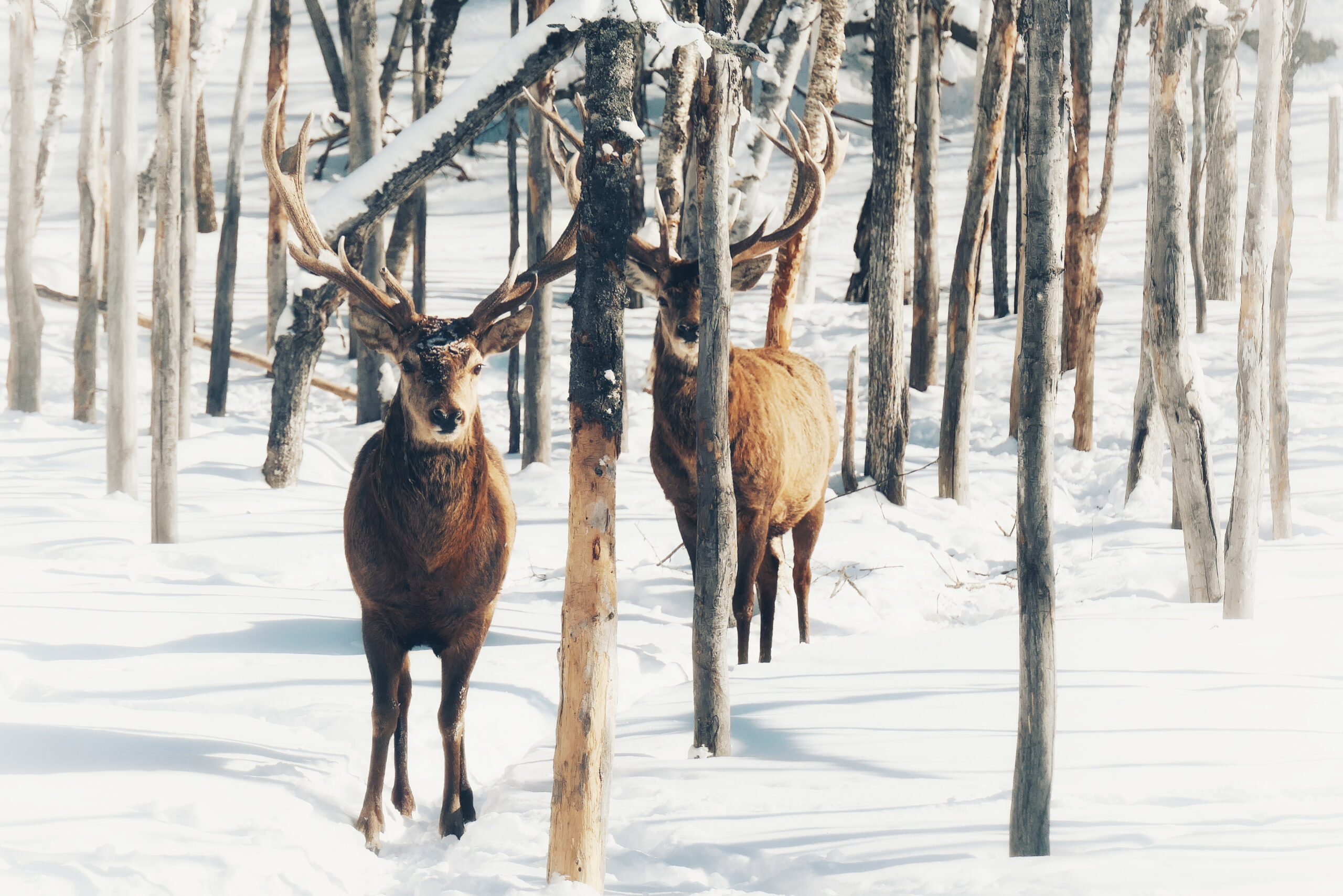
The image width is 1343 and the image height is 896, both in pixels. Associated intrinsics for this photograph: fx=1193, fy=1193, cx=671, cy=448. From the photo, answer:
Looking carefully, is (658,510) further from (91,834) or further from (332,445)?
(91,834)

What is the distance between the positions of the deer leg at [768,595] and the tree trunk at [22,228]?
10638mm

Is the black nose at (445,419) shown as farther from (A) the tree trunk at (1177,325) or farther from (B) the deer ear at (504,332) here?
(A) the tree trunk at (1177,325)

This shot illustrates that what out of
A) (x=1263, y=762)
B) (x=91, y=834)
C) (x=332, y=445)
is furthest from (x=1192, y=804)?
(x=332, y=445)

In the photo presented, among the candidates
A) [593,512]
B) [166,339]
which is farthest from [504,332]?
[166,339]

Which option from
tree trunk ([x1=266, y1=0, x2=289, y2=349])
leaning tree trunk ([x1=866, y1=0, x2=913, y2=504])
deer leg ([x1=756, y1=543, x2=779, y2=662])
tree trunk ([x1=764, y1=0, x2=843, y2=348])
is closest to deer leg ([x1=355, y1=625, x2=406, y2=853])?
deer leg ([x1=756, y1=543, x2=779, y2=662])

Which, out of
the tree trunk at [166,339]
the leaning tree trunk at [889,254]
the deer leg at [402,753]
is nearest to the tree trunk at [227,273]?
the tree trunk at [166,339]

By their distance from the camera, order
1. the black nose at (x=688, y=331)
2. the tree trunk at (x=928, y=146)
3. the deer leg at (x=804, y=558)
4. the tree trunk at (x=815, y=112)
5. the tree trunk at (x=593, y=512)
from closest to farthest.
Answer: the tree trunk at (x=593, y=512) < the black nose at (x=688, y=331) < the deer leg at (x=804, y=558) < the tree trunk at (x=815, y=112) < the tree trunk at (x=928, y=146)

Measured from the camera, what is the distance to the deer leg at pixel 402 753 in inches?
197

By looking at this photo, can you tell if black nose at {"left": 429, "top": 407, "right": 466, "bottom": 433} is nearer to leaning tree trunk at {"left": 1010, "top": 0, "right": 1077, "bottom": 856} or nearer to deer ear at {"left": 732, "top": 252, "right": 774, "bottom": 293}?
leaning tree trunk at {"left": 1010, "top": 0, "right": 1077, "bottom": 856}

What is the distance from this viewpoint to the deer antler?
5039mm

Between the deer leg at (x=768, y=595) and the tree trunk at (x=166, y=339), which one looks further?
the tree trunk at (x=166, y=339)

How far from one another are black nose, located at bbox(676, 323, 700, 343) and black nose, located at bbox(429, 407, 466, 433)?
6.35 ft

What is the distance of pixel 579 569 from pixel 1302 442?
36.5 ft

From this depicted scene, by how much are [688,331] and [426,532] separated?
6.75ft
